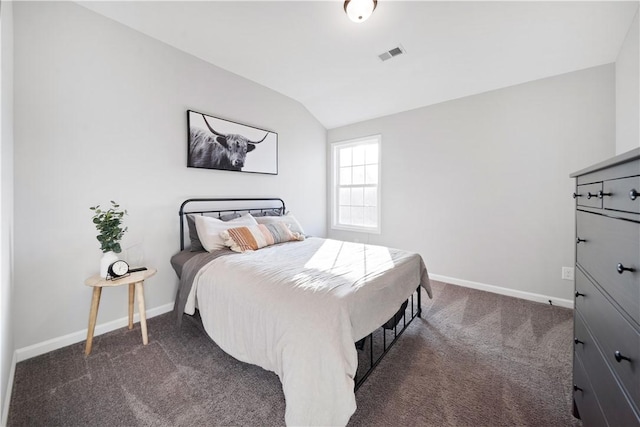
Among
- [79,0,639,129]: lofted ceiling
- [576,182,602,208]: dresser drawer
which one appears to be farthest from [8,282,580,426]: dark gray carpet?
[79,0,639,129]: lofted ceiling

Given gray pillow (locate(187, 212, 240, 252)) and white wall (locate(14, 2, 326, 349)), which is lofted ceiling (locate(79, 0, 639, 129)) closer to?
white wall (locate(14, 2, 326, 349))

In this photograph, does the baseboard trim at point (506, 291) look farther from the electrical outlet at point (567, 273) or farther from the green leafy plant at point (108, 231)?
the green leafy plant at point (108, 231)

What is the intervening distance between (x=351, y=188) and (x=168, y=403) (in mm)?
3648

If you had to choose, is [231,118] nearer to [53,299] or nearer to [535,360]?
[53,299]

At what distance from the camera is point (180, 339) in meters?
2.06

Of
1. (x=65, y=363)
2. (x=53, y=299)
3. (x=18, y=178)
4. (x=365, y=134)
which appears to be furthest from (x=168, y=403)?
(x=365, y=134)

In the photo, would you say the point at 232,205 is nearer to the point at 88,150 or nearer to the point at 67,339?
the point at 88,150

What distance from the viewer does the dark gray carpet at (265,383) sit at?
4.36 ft

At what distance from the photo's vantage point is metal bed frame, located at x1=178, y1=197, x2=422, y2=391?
170 cm

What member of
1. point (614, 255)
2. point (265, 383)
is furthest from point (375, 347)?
point (614, 255)

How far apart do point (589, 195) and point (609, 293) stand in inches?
16.9

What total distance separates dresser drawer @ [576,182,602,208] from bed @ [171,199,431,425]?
3.51 ft

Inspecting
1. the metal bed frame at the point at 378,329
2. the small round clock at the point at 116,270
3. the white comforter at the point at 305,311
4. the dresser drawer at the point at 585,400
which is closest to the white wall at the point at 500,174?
the metal bed frame at the point at 378,329

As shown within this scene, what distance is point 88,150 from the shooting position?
2051 millimetres
